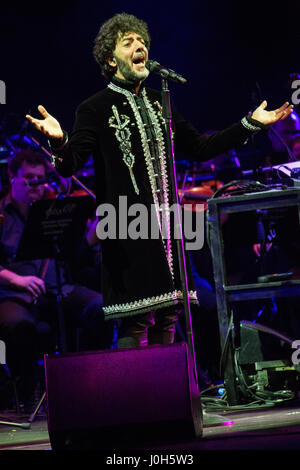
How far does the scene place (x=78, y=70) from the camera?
7.55 meters

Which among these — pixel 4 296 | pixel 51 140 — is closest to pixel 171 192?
pixel 51 140

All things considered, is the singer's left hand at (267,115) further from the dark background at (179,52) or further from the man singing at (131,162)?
the dark background at (179,52)

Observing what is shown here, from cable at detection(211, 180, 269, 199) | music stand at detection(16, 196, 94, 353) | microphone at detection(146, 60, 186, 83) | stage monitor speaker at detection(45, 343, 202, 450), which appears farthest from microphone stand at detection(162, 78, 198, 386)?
music stand at detection(16, 196, 94, 353)

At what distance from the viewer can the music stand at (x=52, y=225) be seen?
160 inches

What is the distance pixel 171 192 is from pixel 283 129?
2793 millimetres

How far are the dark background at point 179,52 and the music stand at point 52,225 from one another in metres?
3.62

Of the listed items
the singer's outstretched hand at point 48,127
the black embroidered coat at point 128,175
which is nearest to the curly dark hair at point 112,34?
the black embroidered coat at point 128,175

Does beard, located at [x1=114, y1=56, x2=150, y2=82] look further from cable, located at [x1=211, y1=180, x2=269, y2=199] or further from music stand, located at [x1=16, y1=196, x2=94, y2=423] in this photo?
music stand, located at [x1=16, y1=196, x2=94, y2=423]

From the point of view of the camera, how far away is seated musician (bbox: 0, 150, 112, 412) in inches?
168

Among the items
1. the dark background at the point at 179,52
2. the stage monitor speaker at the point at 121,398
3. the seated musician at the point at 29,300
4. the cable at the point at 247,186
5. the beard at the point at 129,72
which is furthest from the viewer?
the dark background at the point at 179,52

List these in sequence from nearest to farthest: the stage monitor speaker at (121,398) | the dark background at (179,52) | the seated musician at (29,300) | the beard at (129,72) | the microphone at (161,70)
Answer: the stage monitor speaker at (121,398), the microphone at (161,70), the beard at (129,72), the seated musician at (29,300), the dark background at (179,52)

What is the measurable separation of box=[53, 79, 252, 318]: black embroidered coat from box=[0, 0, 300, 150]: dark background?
14.4 feet

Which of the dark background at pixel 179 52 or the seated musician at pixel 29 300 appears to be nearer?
the seated musician at pixel 29 300
